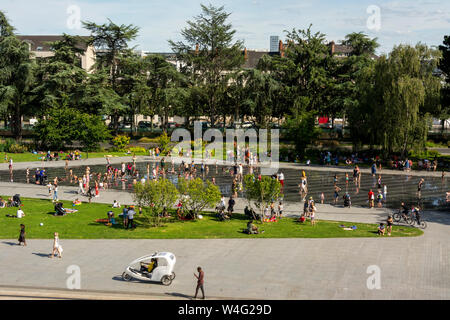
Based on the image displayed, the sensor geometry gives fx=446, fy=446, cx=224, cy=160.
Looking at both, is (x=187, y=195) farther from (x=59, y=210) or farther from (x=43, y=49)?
(x=43, y=49)

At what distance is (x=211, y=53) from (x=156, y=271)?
177 ft

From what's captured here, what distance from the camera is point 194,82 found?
66500mm

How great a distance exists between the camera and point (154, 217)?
24.1 metres

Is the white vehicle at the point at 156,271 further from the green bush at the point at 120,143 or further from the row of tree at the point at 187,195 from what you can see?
the green bush at the point at 120,143

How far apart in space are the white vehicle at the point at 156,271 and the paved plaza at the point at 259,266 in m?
0.25

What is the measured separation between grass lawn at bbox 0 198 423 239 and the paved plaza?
858 millimetres

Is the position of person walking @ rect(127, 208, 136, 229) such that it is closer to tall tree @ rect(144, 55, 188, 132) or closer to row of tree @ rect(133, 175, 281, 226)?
row of tree @ rect(133, 175, 281, 226)

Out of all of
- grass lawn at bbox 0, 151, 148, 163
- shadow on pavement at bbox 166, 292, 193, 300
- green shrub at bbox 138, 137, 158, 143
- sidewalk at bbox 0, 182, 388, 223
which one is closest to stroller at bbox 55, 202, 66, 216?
sidewalk at bbox 0, 182, 388, 223

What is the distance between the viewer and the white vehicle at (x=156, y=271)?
1603 cm

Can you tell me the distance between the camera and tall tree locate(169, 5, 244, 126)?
65.2m

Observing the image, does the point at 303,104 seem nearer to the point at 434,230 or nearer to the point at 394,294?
the point at 434,230

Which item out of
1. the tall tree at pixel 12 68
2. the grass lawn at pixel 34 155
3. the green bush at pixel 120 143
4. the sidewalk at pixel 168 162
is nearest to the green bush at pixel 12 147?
the grass lawn at pixel 34 155

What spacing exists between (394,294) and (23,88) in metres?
57.4
